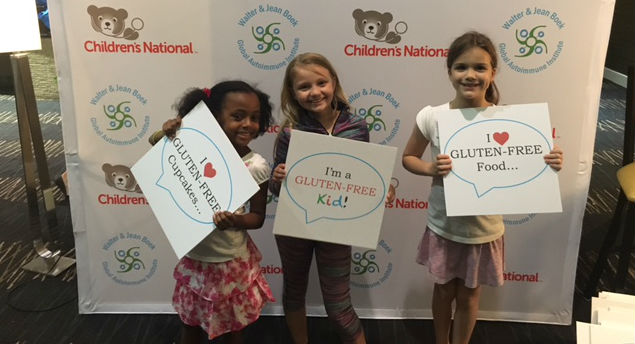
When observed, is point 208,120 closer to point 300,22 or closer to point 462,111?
point 300,22

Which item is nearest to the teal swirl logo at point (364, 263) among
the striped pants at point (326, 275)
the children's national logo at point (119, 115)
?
the striped pants at point (326, 275)

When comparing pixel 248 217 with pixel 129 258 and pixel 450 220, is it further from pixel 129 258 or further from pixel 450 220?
pixel 129 258

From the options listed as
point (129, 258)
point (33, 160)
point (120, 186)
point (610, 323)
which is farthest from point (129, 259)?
point (610, 323)

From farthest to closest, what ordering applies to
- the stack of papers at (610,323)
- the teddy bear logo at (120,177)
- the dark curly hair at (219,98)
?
the teddy bear logo at (120,177) < the dark curly hair at (219,98) < the stack of papers at (610,323)

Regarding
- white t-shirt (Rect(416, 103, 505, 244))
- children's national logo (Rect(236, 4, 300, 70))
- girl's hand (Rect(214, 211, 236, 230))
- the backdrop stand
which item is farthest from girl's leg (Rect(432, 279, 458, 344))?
the backdrop stand

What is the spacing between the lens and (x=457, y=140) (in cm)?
159

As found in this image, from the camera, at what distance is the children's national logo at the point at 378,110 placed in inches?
80.8

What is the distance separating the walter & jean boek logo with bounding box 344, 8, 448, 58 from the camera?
6.39 ft

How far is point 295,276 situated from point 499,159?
83 centimetres

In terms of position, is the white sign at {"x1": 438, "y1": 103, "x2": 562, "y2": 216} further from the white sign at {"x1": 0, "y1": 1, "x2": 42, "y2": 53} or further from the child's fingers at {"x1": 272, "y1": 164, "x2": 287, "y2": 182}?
the white sign at {"x1": 0, "y1": 1, "x2": 42, "y2": 53}

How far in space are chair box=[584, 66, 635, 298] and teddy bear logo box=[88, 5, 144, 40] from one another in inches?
80.2

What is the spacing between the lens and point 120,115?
210cm

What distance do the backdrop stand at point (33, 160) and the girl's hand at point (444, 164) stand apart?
1931 millimetres

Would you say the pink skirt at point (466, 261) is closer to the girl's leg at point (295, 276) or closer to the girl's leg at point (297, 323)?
the girl's leg at point (295, 276)
